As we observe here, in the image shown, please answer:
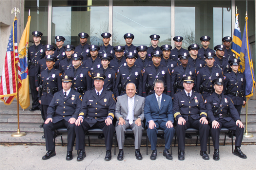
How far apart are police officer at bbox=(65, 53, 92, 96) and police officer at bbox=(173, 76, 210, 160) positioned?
7.14 feet

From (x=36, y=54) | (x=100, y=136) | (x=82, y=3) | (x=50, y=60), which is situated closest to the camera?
(x=100, y=136)

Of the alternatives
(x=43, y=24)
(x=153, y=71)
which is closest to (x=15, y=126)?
(x=153, y=71)

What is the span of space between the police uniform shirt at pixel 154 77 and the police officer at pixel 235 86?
136 cm

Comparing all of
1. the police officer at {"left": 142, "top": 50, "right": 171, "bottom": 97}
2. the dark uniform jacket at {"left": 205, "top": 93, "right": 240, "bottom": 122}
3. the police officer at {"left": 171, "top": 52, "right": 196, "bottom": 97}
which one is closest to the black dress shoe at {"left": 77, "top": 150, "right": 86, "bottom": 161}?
the police officer at {"left": 142, "top": 50, "right": 171, "bottom": 97}

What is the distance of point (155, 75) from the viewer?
5305 millimetres

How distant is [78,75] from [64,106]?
1079mm

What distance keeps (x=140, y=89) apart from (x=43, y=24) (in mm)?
5625

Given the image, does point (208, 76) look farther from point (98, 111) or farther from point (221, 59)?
point (98, 111)

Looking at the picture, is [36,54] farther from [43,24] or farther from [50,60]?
[43,24]

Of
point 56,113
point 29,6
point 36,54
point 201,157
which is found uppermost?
point 29,6

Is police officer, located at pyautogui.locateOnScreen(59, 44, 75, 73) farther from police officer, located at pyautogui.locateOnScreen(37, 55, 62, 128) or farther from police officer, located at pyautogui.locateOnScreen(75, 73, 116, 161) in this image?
police officer, located at pyautogui.locateOnScreen(75, 73, 116, 161)

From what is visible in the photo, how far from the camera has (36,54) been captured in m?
6.32

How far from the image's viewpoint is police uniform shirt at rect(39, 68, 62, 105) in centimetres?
512

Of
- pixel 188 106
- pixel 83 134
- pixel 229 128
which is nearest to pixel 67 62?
pixel 83 134
